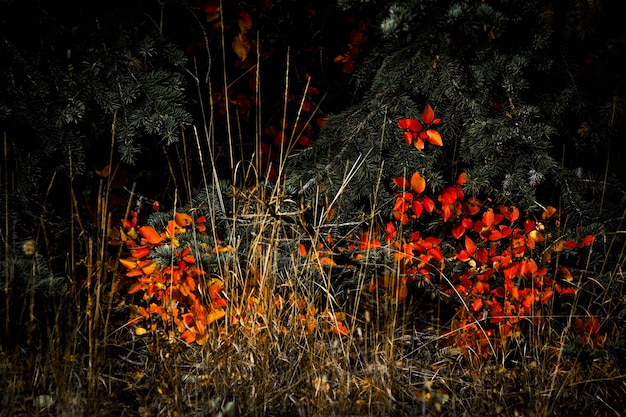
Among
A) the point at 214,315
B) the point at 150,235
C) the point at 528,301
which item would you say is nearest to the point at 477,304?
the point at 528,301

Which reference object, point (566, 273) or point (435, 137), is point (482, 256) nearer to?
point (566, 273)

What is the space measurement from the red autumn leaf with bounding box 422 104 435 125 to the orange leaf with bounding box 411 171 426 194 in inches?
9.5

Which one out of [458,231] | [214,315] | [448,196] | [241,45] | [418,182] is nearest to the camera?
[214,315]

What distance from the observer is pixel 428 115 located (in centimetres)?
263

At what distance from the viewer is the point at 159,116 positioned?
240 centimetres

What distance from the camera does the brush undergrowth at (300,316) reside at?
7.23ft

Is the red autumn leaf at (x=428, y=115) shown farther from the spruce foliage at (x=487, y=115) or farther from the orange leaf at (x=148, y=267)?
the orange leaf at (x=148, y=267)

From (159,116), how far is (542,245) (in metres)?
1.88

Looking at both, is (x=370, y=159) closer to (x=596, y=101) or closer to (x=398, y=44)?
(x=398, y=44)

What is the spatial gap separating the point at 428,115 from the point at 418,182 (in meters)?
0.31

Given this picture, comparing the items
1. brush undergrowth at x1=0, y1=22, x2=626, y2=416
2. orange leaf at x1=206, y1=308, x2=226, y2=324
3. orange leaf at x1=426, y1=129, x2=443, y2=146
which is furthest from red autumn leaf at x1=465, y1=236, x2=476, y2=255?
orange leaf at x1=206, y1=308, x2=226, y2=324

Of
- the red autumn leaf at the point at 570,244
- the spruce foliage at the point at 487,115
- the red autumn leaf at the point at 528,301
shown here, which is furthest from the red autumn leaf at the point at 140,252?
the red autumn leaf at the point at 570,244

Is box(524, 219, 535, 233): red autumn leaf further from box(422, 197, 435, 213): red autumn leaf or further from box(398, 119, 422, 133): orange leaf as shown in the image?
box(398, 119, 422, 133): orange leaf

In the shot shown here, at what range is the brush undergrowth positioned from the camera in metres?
2.20
